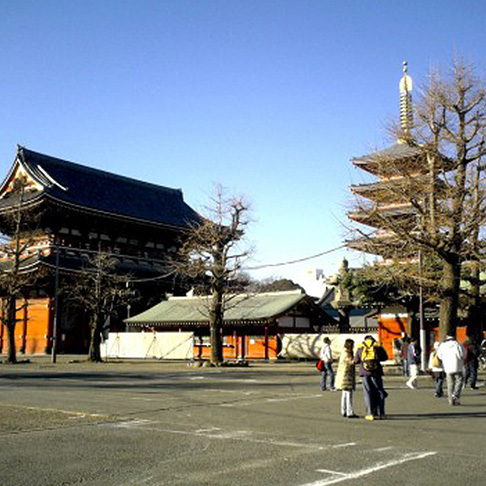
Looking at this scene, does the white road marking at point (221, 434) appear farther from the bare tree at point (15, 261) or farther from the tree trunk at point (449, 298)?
the bare tree at point (15, 261)

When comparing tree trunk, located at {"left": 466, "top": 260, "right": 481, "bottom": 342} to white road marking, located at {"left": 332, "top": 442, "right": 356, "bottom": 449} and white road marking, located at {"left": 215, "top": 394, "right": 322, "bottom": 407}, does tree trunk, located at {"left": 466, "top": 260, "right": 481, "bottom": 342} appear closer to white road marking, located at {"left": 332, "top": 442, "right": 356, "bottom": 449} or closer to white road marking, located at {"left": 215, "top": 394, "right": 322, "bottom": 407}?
white road marking, located at {"left": 215, "top": 394, "right": 322, "bottom": 407}

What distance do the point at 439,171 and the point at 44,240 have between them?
3215 centimetres

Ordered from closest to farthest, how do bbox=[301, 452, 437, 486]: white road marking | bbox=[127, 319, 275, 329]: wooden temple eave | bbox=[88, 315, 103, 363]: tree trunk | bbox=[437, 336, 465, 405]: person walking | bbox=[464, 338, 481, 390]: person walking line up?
bbox=[301, 452, 437, 486]: white road marking, bbox=[437, 336, 465, 405]: person walking, bbox=[464, 338, 481, 390]: person walking, bbox=[88, 315, 103, 363]: tree trunk, bbox=[127, 319, 275, 329]: wooden temple eave

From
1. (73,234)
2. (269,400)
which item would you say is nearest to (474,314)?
(269,400)

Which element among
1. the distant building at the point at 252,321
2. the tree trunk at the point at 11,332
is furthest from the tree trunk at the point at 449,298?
the tree trunk at the point at 11,332

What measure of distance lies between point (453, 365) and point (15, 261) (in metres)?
26.4

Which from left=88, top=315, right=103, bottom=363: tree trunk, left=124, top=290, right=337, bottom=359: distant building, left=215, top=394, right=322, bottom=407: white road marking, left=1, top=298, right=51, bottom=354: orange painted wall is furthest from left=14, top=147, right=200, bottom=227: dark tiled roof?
left=215, top=394, right=322, bottom=407: white road marking

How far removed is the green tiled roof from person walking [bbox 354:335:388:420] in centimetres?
2307

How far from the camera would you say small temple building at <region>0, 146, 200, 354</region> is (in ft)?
143

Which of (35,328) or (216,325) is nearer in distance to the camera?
(216,325)

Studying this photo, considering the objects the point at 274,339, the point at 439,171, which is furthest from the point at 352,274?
the point at 439,171

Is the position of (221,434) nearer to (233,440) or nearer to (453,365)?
(233,440)

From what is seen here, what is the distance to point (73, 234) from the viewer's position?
4647 centimetres

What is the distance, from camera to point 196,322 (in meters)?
39.0
